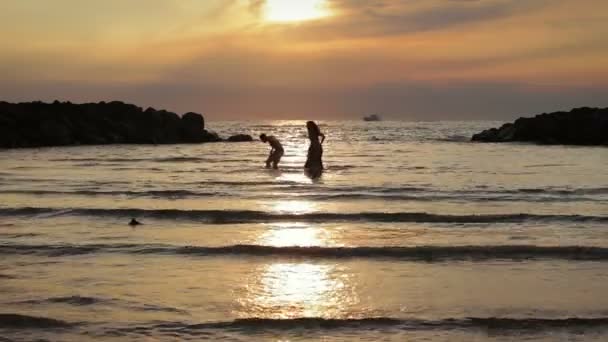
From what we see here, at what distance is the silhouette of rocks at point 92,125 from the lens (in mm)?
47750

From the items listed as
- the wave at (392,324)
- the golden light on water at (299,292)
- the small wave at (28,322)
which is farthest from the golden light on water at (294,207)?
the small wave at (28,322)

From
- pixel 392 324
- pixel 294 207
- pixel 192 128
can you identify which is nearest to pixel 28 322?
pixel 392 324

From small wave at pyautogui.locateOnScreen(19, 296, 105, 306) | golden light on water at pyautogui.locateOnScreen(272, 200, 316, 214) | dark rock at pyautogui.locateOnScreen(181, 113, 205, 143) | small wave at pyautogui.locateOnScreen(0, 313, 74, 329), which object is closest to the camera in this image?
small wave at pyautogui.locateOnScreen(0, 313, 74, 329)

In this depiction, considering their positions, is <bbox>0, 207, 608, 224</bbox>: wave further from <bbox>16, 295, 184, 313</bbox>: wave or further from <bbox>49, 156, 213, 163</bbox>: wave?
<bbox>49, 156, 213, 163</bbox>: wave

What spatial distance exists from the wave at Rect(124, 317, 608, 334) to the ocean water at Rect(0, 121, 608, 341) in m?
0.02

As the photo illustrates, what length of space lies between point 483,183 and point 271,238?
11.0m

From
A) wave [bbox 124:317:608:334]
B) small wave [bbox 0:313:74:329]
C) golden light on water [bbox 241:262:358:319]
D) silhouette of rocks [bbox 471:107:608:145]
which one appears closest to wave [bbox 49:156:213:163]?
golden light on water [bbox 241:262:358:319]

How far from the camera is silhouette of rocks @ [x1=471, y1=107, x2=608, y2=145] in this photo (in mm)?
50719

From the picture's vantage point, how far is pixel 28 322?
6859mm

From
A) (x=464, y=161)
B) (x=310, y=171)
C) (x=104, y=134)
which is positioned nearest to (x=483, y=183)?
(x=310, y=171)

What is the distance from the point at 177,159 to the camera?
110 ft

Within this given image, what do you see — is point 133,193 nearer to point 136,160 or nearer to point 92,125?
point 136,160

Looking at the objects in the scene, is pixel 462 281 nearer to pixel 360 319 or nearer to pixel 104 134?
pixel 360 319

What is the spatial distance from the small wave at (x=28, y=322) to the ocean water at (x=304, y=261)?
2cm
